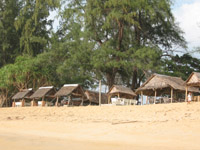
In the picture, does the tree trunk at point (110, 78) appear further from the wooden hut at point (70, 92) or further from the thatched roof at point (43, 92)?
the thatched roof at point (43, 92)

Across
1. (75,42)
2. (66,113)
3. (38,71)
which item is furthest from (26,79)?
(66,113)

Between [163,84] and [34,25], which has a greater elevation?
[34,25]

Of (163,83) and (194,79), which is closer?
(194,79)

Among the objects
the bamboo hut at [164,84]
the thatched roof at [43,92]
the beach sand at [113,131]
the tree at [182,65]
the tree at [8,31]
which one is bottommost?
the beach sand at [113,131]

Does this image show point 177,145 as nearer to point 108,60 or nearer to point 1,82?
point 108,60

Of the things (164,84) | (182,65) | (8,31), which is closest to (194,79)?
(164,84)

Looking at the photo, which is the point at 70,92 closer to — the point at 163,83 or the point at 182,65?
the point at 163,83

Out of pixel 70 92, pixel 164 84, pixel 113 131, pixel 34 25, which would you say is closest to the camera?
pixel 113 131

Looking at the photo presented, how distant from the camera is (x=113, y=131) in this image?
10.8m

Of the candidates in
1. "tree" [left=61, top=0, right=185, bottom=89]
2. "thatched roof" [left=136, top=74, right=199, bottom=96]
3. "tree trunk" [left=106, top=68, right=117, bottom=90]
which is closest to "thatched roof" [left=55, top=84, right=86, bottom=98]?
"tree" [left=61, top=0, right=185, bottom=89]

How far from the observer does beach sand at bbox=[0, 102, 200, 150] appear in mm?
8047

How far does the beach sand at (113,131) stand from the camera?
8047mm

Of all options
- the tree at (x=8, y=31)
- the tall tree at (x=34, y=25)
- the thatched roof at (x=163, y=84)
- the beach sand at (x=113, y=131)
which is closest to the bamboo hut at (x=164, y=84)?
the thatched roof at (x=163, y=84)

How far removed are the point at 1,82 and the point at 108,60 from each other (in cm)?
1069
